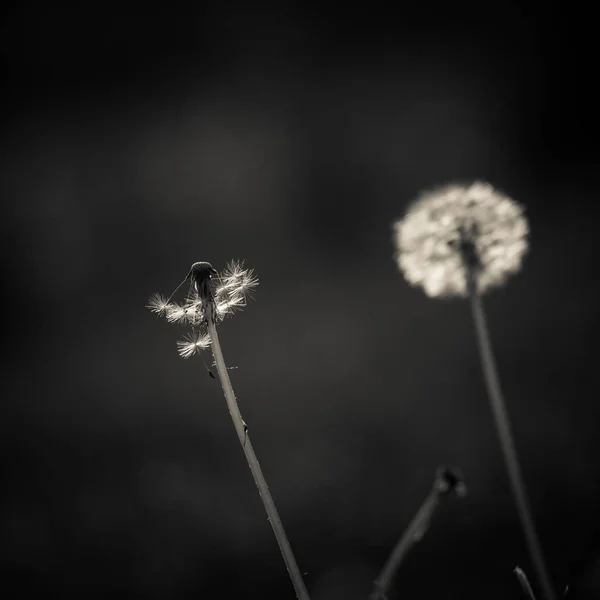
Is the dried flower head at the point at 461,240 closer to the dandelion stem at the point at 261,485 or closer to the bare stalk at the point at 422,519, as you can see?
the dandelion stem at the point at 261,485

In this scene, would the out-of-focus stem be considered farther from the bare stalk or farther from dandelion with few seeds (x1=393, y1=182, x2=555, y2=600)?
→ dandelion with few seeds (x1=393, y1=182, x2=555, y2=600)

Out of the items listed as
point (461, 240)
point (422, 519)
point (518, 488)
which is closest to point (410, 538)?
point (422, 519)

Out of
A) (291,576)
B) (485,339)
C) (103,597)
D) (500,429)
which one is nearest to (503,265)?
(485,339)

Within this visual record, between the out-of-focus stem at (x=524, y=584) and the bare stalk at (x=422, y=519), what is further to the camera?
the out-of-focus stem at (x=524, y=584)

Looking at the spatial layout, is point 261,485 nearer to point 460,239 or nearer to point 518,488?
point 518,488

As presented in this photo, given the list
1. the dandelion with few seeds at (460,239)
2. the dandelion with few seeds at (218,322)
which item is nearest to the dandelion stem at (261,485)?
the dandelion with few seeds at (218,322)

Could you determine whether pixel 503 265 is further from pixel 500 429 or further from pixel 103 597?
pixel 103 597
